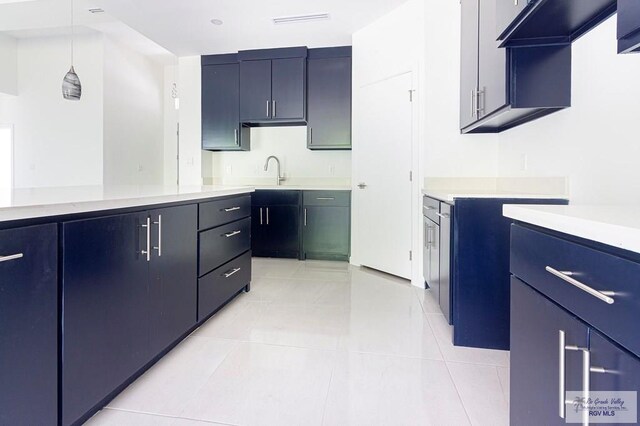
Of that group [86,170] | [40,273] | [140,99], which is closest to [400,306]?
[40,273]

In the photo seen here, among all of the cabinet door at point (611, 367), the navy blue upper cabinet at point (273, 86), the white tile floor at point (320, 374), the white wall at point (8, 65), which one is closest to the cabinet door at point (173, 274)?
the white tile floor at point (320, 374)

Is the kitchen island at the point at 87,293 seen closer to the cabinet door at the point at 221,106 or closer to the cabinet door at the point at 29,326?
the cabinet door at the point at 29,326

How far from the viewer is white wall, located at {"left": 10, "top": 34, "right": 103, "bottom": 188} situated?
5.14 meters

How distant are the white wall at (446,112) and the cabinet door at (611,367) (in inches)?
95.3

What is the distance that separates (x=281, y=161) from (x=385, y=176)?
6.02ft

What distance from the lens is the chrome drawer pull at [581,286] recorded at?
57cm

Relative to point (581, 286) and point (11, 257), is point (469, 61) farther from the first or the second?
point (11, 257)

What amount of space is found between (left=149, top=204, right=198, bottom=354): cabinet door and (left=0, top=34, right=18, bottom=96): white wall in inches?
234

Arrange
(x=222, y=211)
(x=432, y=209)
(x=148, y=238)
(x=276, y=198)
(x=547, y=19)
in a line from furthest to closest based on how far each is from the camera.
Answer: (x=276, y=198) → (x=432, y=209) → (x=222, y=211) → (x=148, y=238) → (x=547, y=19)

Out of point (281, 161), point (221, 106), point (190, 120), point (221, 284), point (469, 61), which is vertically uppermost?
point (221, 106)

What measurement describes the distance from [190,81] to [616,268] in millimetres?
5066

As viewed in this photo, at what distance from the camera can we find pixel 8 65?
17.4 feet

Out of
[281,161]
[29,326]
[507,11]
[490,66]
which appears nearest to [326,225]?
[281,161]

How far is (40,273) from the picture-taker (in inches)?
39.0
